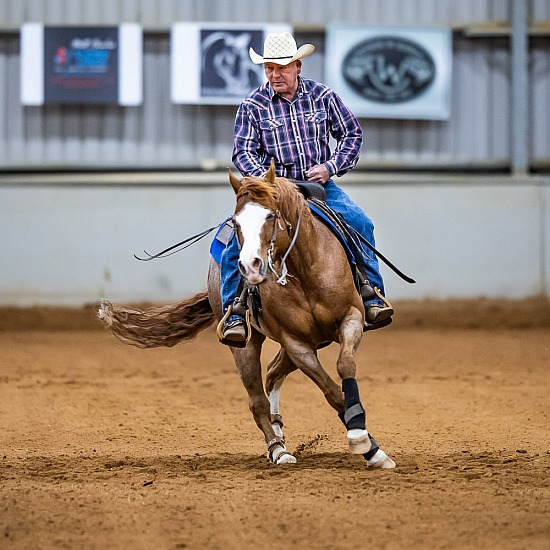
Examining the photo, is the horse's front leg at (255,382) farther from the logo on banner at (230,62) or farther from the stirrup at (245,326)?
the logo on banner at (230,62)

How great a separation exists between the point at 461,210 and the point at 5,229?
6434 mm

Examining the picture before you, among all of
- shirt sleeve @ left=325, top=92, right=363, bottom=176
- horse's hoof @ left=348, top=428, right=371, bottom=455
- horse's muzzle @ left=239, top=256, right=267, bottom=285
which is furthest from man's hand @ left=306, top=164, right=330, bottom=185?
horse's hoof @ left=348, top=428, right=371, bottom=455

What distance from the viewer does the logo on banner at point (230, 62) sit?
14195mm

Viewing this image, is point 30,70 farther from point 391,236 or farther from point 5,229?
point 391,236

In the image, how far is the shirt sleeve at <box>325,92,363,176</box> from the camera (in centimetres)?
646

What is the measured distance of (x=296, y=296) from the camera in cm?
575

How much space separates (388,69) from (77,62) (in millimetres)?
4431

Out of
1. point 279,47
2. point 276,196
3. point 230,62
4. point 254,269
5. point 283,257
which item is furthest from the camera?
point 230,62

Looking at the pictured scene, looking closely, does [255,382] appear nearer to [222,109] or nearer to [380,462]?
[380,462]

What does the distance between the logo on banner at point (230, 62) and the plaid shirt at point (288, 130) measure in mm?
7897

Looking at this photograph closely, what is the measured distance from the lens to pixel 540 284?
14266 millimetres

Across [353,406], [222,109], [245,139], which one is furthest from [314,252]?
[222,109]

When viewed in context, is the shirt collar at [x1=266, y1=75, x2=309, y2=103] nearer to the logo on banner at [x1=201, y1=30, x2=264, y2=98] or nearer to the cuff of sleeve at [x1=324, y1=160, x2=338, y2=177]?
the cuff of sleeve at [x1=324, y1=160, x2=338, y2=177]

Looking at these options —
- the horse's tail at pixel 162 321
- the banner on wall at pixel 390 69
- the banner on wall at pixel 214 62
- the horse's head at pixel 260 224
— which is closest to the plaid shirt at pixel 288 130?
the horse's head at pixel 260 224
